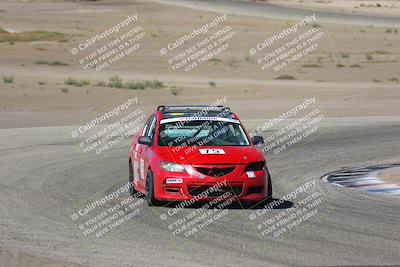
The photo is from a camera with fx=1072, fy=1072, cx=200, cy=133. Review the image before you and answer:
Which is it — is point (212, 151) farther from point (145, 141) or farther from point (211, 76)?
point (211, 76)

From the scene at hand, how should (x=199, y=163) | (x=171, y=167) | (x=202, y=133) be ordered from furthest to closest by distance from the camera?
(x=202, y=133)
(x=171, y=167)
(x=199, y=163)

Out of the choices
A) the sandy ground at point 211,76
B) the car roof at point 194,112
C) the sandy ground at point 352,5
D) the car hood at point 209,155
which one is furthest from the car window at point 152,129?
the sandy ground at point 352,5

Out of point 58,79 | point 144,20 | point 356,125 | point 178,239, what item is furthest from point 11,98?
point 144,20

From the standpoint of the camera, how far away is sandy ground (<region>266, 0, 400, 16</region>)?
322ft

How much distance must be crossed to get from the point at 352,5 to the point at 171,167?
306 ft

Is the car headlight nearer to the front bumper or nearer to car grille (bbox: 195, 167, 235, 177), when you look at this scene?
the front bumper

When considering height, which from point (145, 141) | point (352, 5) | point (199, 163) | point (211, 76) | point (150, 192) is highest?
point (145, 141)

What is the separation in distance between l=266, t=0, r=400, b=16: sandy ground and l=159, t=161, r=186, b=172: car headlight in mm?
82730

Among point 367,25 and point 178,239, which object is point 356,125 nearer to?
point 178,239

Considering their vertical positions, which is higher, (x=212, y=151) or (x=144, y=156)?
(x=144, y=156)

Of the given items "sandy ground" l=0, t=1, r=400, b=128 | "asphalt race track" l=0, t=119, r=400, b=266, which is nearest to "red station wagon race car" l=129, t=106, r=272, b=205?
"asphalt race track" l=0, t=119, r=400, b=266

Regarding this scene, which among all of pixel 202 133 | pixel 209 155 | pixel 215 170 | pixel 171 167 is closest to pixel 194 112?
pixel 202 133

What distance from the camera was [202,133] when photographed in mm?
16297

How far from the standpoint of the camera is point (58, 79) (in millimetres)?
46281
